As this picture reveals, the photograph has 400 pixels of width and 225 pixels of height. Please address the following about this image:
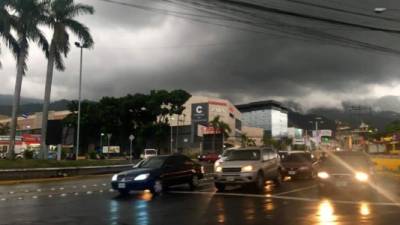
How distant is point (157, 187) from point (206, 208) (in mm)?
4975

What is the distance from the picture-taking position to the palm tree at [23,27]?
110ft

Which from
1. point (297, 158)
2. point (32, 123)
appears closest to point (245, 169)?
point (297, 158)

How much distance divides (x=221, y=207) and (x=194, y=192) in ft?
17.6

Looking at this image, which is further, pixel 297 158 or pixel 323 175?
pixel 297 158

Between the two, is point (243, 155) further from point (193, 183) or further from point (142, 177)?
point (142, 177)

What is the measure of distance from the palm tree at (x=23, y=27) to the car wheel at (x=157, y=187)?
18616 millimetres

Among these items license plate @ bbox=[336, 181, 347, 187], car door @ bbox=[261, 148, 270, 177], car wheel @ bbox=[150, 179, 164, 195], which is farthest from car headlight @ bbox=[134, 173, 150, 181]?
license plate @ bbox=[336, 181, 347, 187]

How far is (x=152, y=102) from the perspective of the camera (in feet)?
321

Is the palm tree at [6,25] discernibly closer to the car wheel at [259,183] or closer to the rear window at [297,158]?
the rear window at [297,158]

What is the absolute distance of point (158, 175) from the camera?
1908 cm

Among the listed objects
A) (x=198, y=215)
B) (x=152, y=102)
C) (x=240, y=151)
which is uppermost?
(x=152, y=102)

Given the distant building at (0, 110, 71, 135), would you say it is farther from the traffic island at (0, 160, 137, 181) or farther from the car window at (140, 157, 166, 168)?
the car window at (140, 157, 166, 168)

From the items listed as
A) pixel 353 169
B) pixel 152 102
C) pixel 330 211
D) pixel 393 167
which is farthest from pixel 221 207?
pixel 152 102

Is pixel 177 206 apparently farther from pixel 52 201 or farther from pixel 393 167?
pixel 393 167
